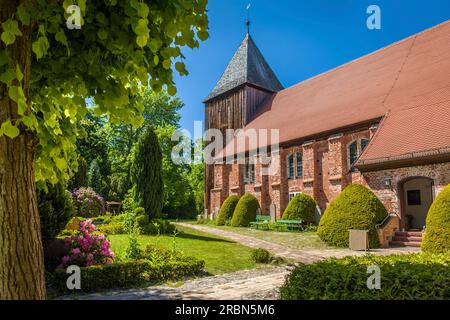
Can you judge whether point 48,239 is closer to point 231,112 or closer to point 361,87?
point 361,87

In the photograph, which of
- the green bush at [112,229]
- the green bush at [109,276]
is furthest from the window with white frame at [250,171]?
the green bush at [109,276]

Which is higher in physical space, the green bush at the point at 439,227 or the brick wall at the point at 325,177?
the brick wall at the point at 325,177

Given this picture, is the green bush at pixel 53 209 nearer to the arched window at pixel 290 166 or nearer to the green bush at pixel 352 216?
the green bush at pixel 352 216

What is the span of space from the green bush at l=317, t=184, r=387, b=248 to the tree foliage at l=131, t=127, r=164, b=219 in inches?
329

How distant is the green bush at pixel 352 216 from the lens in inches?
560

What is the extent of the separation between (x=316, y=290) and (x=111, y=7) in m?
4.05

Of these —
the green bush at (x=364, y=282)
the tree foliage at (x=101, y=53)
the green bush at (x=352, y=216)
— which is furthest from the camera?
the green bush at (x=352, y=216)

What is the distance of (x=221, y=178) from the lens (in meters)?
33.2

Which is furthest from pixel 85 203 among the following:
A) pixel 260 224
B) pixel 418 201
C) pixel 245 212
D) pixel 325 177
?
pixel 418 201

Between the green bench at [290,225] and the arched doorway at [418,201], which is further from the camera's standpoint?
the green bench at [290,225]

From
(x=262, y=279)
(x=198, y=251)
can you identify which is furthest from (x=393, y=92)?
(x=262, y=279)

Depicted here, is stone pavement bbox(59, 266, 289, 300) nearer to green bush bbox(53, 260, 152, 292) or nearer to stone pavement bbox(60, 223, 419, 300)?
stone pavement bbox(60, 223, 419, 300)

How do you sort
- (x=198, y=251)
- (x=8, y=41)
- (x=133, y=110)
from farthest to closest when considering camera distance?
1. (x=198, y=251)
2. (x=133, y=110)
3. (x=8, y=41)

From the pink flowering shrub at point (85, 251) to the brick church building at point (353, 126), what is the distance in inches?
479
